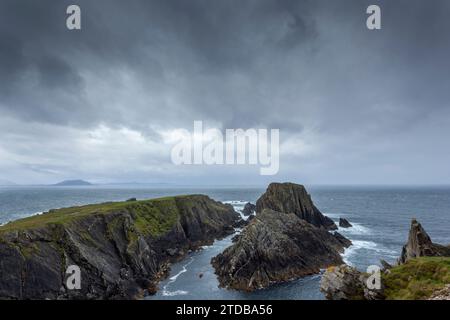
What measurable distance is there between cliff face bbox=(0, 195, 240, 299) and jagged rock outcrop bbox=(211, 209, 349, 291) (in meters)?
17.1

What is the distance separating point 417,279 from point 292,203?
273ft

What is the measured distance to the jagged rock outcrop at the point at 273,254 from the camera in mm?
61469

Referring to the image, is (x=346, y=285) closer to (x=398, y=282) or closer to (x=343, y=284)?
(x=343, y=284)

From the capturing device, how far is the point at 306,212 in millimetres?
112562

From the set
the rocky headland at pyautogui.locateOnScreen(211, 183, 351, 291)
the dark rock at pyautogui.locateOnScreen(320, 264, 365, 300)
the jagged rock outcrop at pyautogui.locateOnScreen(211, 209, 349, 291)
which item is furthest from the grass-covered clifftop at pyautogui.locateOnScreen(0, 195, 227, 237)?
the dark rock at pyautogui.locateOnScreen(320, 264, 365, 300)

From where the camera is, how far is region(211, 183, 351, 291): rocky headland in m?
61.5

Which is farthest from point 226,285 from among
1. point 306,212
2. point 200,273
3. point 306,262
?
point 306,212

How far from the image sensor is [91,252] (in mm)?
56906

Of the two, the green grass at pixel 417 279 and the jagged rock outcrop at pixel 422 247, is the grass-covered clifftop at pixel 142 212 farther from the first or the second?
the jagged rock outcrop at pixel 422 247

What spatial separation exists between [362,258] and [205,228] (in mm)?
54399

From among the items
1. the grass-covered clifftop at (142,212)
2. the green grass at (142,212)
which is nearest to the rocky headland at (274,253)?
the green grass at (142,212)

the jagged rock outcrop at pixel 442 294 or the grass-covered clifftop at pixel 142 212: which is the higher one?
the jagged rock outcrop at pixel 442 294
